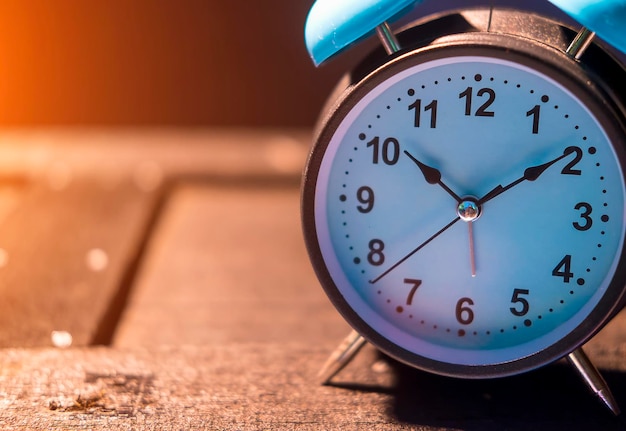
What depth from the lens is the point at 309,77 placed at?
2100mm

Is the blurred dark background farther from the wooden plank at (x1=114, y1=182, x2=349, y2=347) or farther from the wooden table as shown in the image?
the wooden plank at (x1=114, y1=182, x2=349, y2=347)

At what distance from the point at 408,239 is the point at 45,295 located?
69 cm

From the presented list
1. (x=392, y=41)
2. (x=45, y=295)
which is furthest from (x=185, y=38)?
(x=392, y=41)

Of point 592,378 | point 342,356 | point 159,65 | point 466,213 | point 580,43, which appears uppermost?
point 159,65

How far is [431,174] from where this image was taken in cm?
101

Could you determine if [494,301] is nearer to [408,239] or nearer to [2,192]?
[408,239]

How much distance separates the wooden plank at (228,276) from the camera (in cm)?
128

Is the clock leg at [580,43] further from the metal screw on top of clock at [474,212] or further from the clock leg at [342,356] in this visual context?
the clock leg at [342,356]

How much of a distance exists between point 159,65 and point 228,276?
2.91 ft

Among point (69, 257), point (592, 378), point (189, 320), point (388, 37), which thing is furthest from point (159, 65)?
point (592, 378)

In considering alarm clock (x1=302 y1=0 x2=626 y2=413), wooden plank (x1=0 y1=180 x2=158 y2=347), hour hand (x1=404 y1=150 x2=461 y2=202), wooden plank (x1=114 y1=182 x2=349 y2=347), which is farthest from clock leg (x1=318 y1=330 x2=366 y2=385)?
wooden plank (x1=0 y1=180 x2=158 y2=347)

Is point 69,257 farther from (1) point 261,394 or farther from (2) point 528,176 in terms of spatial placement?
(2) point 528,176

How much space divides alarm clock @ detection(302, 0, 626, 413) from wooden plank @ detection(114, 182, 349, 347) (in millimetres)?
250

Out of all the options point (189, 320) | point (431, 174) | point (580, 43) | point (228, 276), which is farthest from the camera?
point (228, 276)
